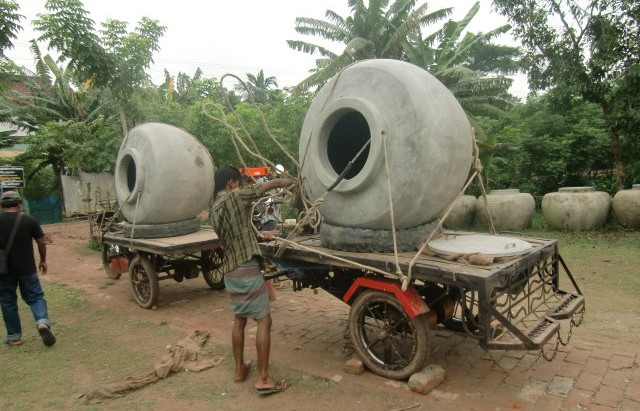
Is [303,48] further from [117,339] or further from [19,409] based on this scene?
[19,409]

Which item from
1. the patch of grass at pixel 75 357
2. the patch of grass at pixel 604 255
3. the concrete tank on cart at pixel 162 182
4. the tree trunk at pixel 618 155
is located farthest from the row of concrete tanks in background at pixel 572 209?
the patch of grass at pixel 75 357

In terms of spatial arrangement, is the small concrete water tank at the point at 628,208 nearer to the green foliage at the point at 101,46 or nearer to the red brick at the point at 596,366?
the red brick at the point at 596,366

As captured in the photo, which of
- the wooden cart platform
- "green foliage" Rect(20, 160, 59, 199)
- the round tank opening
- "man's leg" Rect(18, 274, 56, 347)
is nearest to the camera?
the wooden cart platform

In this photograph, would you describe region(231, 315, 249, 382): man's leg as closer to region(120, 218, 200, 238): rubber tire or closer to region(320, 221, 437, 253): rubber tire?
region(320, 221, 437, 253): rubber tire

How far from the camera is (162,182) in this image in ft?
19.9

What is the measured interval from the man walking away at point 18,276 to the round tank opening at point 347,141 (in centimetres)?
323

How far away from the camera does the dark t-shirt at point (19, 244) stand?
15.5 ft

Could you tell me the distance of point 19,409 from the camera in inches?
138

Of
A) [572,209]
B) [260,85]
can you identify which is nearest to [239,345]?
[572,209]

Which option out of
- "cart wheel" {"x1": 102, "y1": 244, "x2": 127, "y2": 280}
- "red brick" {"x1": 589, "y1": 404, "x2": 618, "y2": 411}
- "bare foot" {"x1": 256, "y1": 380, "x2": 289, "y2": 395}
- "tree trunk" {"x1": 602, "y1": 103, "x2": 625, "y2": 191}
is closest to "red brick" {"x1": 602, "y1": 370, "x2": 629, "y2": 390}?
"red brick" {"x1": 589, "y1": 404, "x2": 618, "y2": 411}

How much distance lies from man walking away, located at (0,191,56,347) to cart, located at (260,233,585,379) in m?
2.58

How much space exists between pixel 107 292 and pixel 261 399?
176 inches

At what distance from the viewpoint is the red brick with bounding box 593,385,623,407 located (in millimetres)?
3143

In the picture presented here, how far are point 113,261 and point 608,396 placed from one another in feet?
20.1
